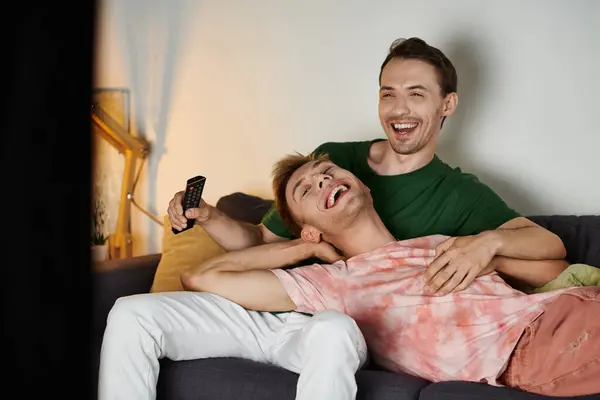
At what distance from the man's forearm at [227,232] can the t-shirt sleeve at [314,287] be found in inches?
8.7

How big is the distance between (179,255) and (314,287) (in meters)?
0.60

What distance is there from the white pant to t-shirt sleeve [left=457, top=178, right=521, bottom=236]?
0.53 meters

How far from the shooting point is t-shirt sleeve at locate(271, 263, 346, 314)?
1.77 meters

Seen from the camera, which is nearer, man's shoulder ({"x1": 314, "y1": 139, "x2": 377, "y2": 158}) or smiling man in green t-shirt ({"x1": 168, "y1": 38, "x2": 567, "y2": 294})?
smiling man in green t-shirt ({"x1": 168, "y1": 38, "x2": 567, "y2": 294})

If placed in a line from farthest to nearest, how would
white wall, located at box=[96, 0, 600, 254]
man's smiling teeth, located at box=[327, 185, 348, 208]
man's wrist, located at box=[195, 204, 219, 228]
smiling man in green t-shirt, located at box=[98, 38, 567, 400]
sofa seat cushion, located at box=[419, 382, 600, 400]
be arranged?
white wall, located at box=[96, 0, 600, 254]
man's wrist, located at box=[195, 204, 219, 228]
man's smiling teeth, located at box=[327, 185, 348, 208]
smiling man in green t-shirt, located at box=[98, 38, 567, 400]
sofa seat cushion, located at box=[419, 382, 600, 400]

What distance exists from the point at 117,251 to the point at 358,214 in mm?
1836

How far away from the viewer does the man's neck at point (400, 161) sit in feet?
6.91

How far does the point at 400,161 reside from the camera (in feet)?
6.97

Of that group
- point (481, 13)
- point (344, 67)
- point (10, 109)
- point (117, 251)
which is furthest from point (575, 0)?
point (10, 109)

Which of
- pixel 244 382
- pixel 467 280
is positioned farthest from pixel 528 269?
pixel 244 382

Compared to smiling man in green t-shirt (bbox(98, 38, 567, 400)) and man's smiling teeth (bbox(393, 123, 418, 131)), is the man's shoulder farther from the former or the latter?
man's smiling teeth (bbox(393, 123, 418, 131))

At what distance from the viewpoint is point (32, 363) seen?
22 cm

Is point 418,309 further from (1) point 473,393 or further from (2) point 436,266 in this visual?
(1) point 473,393

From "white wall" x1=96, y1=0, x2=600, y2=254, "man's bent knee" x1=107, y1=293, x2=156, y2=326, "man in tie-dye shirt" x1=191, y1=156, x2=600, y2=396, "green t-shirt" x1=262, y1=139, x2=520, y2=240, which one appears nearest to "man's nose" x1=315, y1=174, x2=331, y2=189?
"man in tie-dye shirt" x1=191, y1=156, x2=600, y2=396
